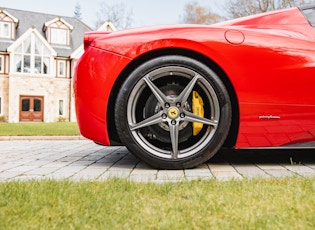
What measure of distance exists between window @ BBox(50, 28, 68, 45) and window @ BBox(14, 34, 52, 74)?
6.26 feet

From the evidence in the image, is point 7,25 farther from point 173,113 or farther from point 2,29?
point 173,113

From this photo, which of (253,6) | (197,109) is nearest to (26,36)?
(253,6)

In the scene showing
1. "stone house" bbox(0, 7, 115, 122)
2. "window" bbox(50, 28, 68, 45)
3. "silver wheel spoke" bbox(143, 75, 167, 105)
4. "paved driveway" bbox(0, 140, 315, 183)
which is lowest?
"paved driveway" bbox(0, 140, 315, 183)

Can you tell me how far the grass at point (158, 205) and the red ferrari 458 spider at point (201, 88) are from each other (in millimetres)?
731

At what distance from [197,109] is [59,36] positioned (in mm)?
28758

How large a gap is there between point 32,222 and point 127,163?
1852 millimetres

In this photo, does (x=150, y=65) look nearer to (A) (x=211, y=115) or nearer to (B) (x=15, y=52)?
(A) (x=211, y=115)

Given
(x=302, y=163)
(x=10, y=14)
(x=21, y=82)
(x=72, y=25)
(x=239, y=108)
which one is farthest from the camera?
(x=72, y=25)

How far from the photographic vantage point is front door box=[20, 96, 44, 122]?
87.1ft

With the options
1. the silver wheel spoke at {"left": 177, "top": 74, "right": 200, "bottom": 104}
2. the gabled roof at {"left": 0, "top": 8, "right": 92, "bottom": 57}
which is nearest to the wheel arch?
the silver wheel spoke at {"left": 177, "top": 74, "right": 200, "bottom": 104}

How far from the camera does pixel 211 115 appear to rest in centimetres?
284

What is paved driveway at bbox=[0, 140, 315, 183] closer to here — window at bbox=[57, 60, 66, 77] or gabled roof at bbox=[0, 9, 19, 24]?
window at bbox=[57, 60, 66, 77]

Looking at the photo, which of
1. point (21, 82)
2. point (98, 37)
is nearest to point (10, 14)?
point (21, 82)

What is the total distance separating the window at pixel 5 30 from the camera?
1092 inches
